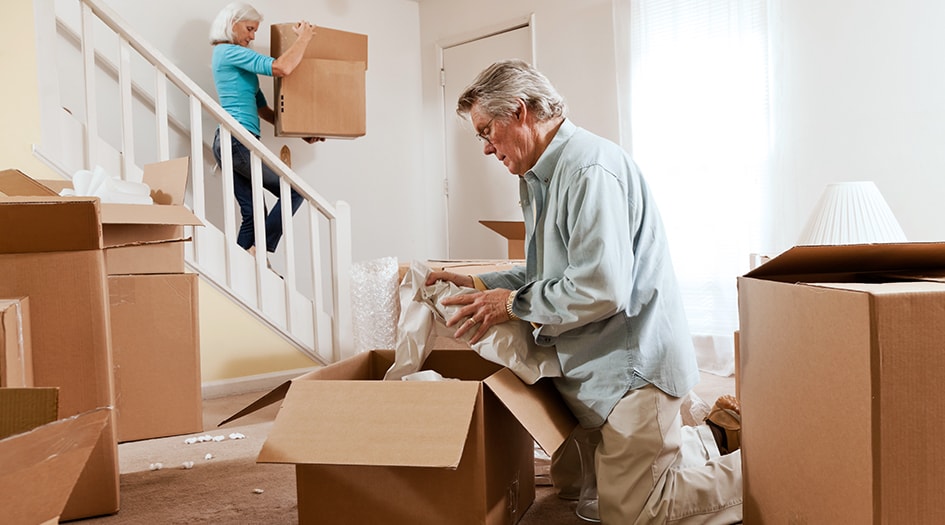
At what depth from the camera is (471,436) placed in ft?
4.75

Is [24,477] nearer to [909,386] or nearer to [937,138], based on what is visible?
[909,386]

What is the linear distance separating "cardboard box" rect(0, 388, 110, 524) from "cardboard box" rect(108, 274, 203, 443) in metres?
1.63

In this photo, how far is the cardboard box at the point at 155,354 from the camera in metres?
2.38

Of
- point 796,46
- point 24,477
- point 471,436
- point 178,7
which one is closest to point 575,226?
point 471,436

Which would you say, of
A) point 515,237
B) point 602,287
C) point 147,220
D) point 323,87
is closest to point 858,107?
point 515,237

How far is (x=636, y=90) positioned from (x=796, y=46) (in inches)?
32.7

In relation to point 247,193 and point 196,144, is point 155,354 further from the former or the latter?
point 247,193

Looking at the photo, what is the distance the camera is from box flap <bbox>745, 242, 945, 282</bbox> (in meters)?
1.04

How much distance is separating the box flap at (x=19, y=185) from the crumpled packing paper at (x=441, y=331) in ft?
3.71

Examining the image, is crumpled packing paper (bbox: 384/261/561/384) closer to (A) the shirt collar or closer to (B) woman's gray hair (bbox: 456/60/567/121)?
(A) the shirt collar

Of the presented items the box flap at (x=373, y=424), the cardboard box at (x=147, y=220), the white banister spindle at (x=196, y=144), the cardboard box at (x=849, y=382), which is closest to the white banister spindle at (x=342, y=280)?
the white banister spindle at (x=196, y=144)

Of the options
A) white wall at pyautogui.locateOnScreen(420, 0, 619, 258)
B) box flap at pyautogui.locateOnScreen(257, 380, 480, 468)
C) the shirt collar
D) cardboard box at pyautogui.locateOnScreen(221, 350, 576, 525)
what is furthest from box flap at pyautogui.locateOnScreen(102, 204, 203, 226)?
white wall at pyautogui.locateOnScreen(420, 0, 619, 258)

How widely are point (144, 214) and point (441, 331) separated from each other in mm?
1027

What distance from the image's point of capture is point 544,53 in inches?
180
